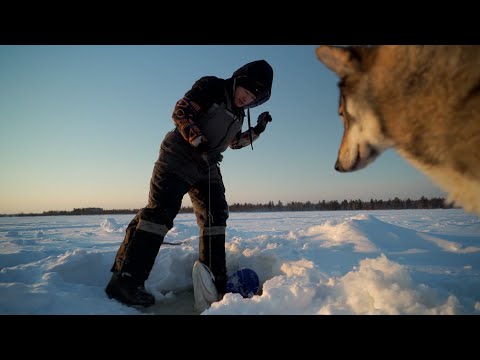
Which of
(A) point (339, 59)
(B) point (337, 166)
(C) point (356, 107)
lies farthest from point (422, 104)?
(B) point (337, 166)

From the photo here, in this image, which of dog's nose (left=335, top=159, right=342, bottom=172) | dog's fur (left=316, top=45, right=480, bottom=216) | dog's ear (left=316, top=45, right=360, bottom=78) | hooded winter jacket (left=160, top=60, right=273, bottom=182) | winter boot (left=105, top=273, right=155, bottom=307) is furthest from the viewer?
hooded winter jacket (left=160, top=60, right=273, bottom=182)

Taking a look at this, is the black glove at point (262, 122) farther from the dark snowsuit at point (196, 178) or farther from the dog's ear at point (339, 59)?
the dog's ear at point (339, 59)

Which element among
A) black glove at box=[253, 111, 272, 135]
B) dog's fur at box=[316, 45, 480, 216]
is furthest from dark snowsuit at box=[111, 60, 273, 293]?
dog's fur at box=[316, 45, 480, 216]

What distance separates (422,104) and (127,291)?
8.76 feet

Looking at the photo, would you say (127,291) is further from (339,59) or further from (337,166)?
(339,59)

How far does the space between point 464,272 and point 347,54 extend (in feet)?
9.49

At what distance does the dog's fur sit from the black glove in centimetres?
158

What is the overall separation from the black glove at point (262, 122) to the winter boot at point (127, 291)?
2202 mm

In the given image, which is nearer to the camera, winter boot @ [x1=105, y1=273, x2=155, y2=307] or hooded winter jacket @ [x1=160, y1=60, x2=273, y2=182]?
winter boot @ [x1=105, y1=273, x2=155, y2=307]

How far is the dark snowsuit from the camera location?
251 centimetres

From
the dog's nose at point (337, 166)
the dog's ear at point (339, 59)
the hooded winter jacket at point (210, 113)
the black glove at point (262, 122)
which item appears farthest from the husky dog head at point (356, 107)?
the black glove at point (262, 122)

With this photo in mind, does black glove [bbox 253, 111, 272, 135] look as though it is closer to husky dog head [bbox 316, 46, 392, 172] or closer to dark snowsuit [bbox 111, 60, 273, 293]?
dark snowsuit [bbox 111, 60, 273, 293]

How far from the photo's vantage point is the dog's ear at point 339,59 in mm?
1683

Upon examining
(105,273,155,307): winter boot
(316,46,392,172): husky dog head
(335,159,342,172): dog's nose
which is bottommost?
(105,273,155,307): winter boot
